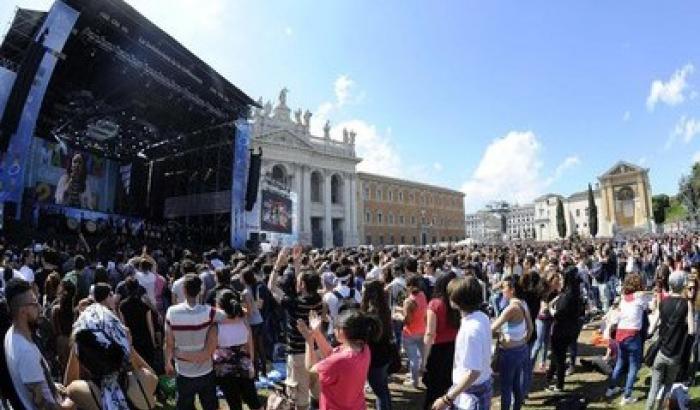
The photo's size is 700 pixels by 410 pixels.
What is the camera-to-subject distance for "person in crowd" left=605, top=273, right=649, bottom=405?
6938 mm

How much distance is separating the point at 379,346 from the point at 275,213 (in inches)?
1077

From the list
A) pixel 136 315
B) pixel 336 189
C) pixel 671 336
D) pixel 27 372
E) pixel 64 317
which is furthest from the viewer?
pixel 336 189

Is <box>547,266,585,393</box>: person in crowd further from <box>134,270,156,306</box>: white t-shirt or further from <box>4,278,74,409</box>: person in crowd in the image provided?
<box>4,278,74,409</box>: person in crowd

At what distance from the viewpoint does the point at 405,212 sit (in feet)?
276

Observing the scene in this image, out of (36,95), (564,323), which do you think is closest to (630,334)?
(564,323)

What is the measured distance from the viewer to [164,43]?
19.2m

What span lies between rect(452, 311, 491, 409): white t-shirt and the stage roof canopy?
635 inches

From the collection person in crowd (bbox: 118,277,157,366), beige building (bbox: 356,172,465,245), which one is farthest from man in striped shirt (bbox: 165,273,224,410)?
beige building (bbox: 356,172,465,245)

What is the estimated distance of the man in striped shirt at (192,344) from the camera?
484cm

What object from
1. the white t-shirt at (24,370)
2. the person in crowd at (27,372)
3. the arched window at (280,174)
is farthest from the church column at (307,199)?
the white t-shirt at (24,370)

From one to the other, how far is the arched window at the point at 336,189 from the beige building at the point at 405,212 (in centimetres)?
670

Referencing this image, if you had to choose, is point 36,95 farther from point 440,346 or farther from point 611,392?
point 611,392

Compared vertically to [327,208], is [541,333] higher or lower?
lower

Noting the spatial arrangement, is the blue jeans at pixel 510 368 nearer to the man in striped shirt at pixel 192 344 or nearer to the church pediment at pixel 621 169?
the man in striped shirt at pixel 192 344
